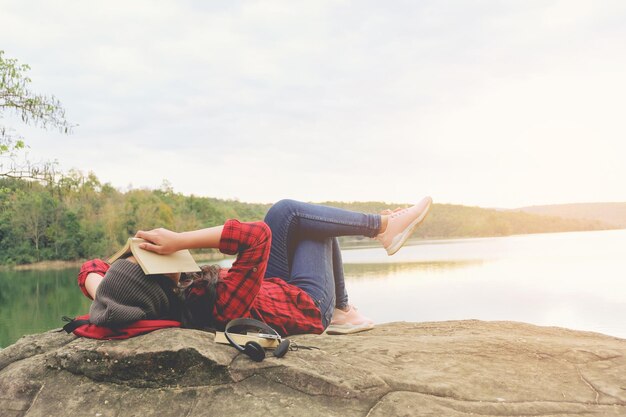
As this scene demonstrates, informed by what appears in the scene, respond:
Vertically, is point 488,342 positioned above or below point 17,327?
above

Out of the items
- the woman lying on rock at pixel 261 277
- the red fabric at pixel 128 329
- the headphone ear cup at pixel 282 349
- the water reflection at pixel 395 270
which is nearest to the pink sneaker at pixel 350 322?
the woman lying on rock at pixel 261 277

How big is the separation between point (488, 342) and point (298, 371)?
1.13 metres

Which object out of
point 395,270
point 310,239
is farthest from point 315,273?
point 395,270

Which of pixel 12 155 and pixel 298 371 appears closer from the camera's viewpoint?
pixel 298 371

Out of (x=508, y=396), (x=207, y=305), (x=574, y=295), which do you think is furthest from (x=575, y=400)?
(x=574, y=295)

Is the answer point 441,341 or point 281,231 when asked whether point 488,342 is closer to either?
point 441,341

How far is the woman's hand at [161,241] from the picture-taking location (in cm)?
238

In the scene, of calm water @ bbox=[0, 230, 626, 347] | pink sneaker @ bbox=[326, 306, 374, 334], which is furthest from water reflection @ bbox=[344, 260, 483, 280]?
pink sneaker @ bbox=[326, 306, 374, 334]

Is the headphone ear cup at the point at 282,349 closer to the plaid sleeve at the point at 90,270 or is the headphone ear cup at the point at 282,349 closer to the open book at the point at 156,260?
the open book at the point at 156,260

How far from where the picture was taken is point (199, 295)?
2.66 metres

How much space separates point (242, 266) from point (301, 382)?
0.63 meters

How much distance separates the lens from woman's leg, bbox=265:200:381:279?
318 cm

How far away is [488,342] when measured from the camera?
282 centimetres

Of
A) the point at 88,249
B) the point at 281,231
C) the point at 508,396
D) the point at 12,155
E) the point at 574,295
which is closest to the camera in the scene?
the point at 508,396
